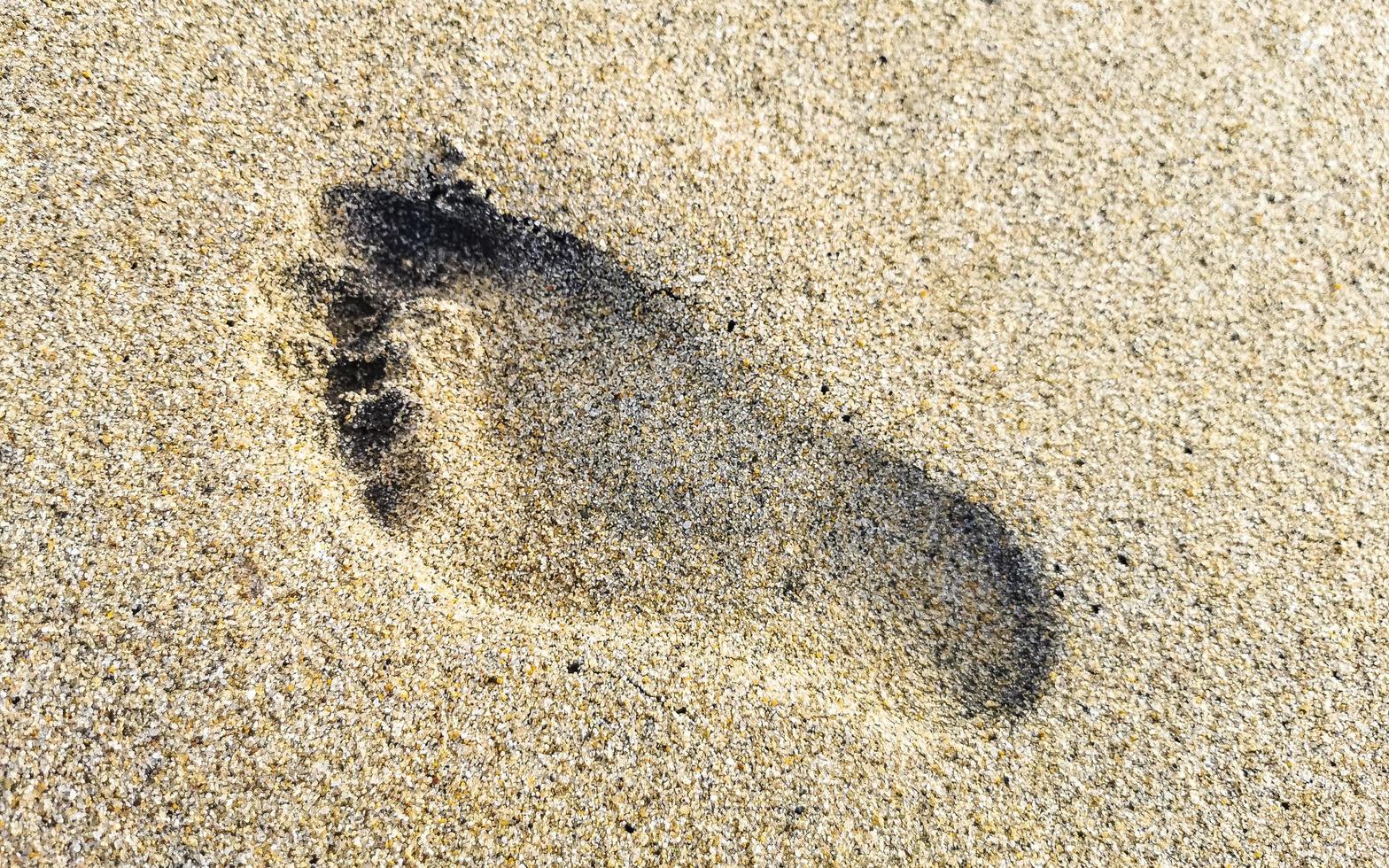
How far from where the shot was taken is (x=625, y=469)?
2.12 metres

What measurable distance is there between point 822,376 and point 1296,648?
1370 millimetres

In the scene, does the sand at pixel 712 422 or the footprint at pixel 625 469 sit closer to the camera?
the sand at pixel 712 422

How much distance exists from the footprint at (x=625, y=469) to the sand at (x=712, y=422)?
0.04 ft

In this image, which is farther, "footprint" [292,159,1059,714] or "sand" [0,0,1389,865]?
"footprint" [292,159,1059,714]

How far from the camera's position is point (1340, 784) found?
2014 millimetres

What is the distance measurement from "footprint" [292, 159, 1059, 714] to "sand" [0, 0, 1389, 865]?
0.04 ft

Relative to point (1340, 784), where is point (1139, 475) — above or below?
above

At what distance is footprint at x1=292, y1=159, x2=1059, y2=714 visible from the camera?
6.81 feet

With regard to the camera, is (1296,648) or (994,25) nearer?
(1296,648)

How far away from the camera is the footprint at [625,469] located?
207 cm

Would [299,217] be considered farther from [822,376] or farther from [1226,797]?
[1226,797]

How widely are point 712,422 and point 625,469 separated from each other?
0.84 ft

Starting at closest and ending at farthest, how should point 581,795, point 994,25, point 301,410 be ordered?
1. point 581,795
2. point 301,410
3. point 994,25

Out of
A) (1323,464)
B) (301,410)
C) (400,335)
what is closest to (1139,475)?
(1323,464)
